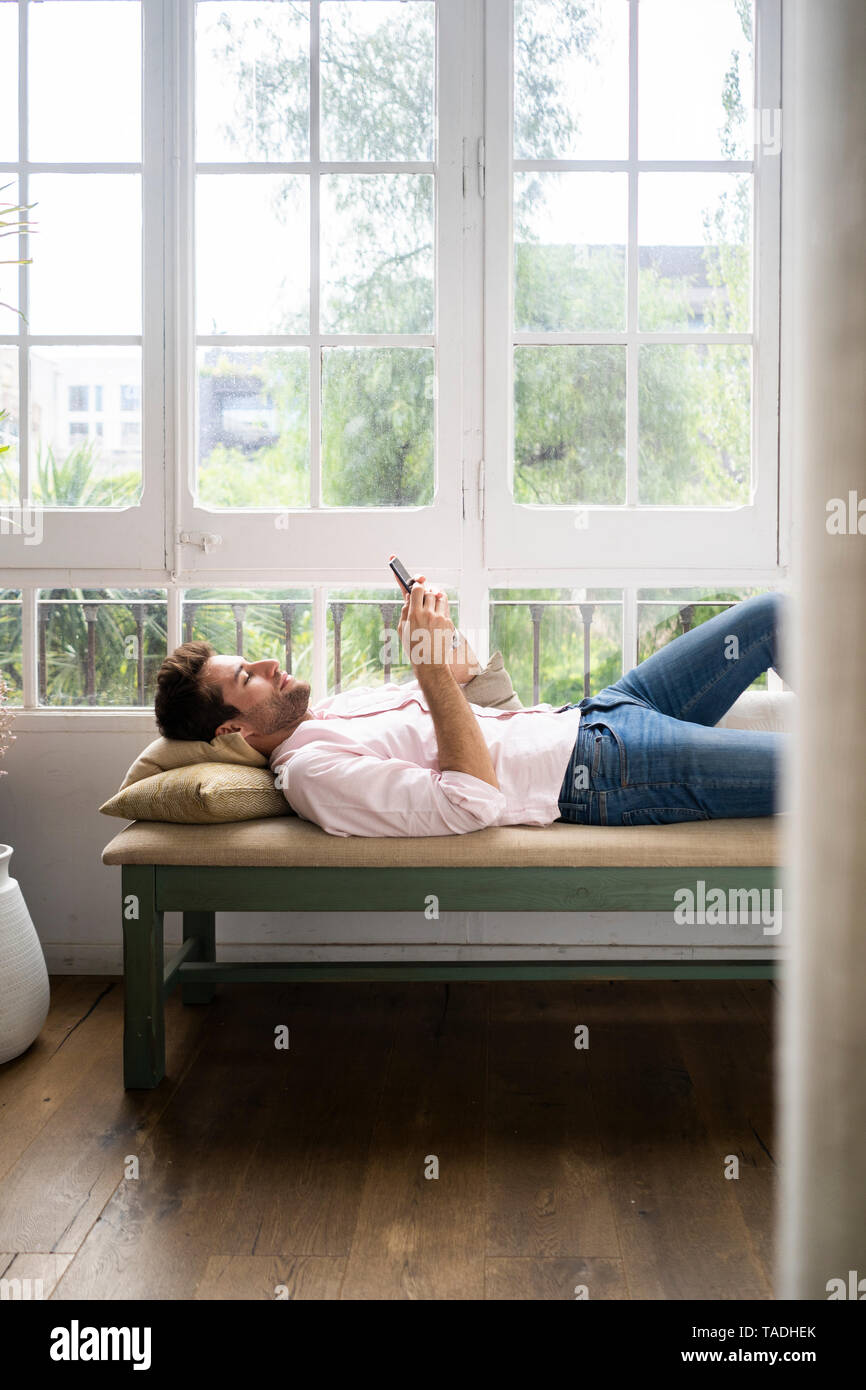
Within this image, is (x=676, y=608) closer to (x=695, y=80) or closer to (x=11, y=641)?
(x=695, y=80)

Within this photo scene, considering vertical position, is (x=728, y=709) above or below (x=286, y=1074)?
above

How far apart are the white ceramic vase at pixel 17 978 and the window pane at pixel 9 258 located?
1526 mm

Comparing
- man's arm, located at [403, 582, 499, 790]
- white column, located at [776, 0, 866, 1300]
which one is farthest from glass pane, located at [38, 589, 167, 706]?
white column, located at [776, 0, 866, 1300]

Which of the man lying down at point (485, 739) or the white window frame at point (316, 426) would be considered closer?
the man lying down at point (485, 739)

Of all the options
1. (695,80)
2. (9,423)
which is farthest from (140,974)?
(695,80)

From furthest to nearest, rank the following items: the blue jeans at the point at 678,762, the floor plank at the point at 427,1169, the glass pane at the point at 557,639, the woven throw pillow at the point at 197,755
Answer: the glass pane at the point at 557,639, the woven throw pillow at the point at 197,755, the blue jeans at the point at 678,762, the floor plank at the point at 427,1169

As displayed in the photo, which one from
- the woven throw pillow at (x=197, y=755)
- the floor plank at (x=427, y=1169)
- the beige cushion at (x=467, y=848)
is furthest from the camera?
the woven throw pillow at (x=197, y=755)

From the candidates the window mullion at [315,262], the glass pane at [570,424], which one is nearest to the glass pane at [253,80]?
the window mullion at [315,262]

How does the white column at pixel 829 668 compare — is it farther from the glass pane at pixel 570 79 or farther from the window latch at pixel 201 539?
the glass pane at pixel 570 79

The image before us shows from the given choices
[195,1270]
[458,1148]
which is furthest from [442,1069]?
[195,1270]

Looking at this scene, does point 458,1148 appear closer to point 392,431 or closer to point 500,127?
point 392,431

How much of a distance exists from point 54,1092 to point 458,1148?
0.89 meters

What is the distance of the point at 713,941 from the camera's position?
290cm

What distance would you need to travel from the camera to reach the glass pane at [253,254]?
288 centimetres
